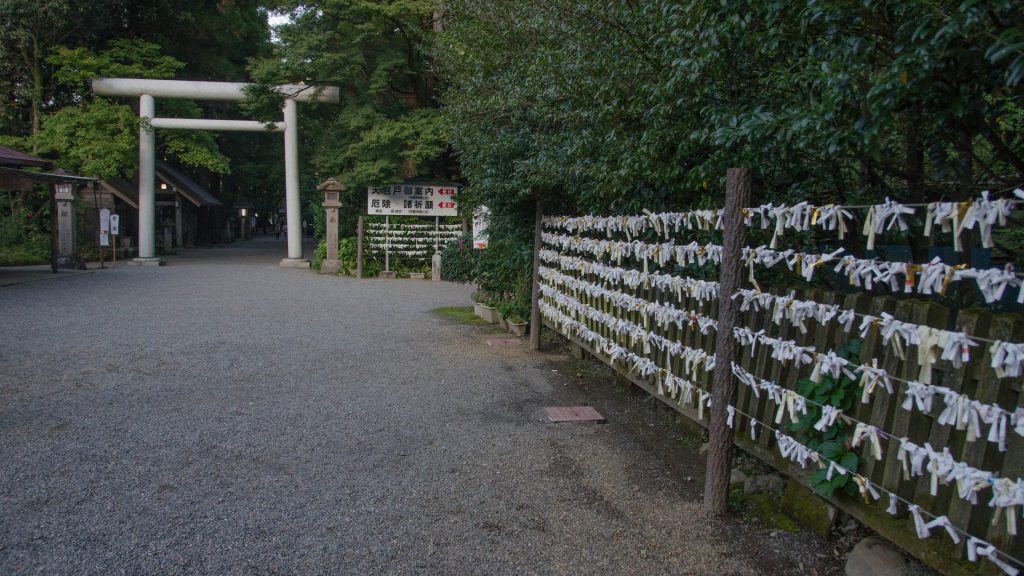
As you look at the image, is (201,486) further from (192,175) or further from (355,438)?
(192,175)

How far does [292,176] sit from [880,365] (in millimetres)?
19709

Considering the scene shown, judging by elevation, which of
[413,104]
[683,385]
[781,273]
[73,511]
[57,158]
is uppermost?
[413,104]

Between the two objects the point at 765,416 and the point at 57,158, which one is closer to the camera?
the point at 765,416

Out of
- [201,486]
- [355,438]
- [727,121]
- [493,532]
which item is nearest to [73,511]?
[201,486]

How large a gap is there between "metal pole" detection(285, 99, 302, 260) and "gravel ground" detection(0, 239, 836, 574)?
501 inches

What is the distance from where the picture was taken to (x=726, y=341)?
3.33m

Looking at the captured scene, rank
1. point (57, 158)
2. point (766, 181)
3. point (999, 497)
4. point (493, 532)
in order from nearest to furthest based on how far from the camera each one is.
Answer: point (999, 497) < point (493, 532) < point (766, 181) < point (57, 158)

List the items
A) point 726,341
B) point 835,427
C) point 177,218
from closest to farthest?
point 835,427, point 726,341, point 177,218

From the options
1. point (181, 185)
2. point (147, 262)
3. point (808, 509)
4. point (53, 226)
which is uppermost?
point (181, 185)

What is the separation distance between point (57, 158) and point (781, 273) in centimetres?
2274

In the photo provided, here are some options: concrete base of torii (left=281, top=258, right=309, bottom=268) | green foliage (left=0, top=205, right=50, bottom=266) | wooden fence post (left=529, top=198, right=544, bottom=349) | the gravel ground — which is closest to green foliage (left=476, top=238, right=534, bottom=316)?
wooden fence post (left=529, top=198, right=544, bottom=349)

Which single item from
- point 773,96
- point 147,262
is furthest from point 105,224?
point 773,96

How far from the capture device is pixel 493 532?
3215mm

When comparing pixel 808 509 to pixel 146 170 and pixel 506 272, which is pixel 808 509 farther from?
pixel 146 170
